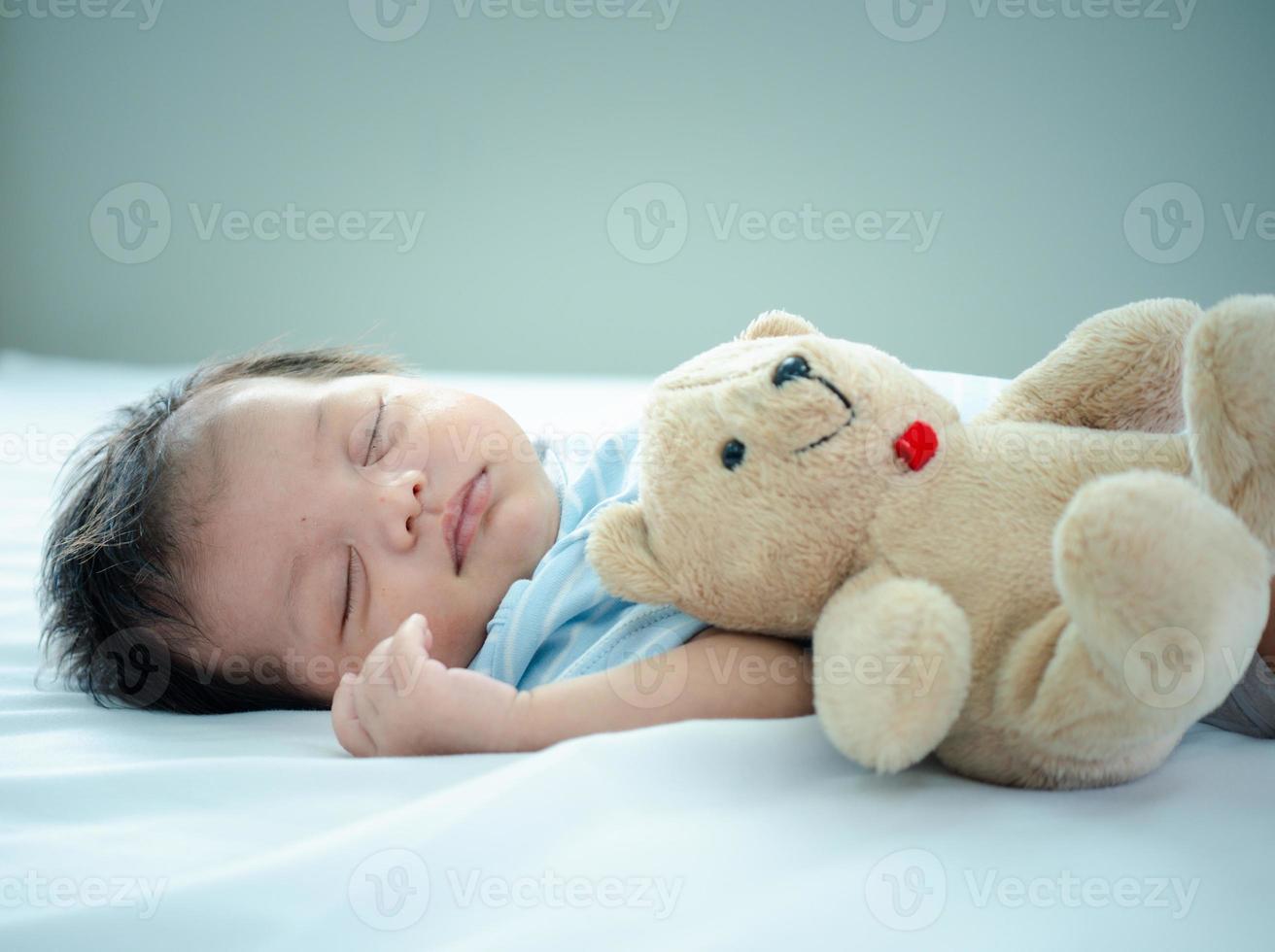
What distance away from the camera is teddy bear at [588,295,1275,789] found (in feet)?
1.82

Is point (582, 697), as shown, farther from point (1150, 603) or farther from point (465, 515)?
point (1150, 603)

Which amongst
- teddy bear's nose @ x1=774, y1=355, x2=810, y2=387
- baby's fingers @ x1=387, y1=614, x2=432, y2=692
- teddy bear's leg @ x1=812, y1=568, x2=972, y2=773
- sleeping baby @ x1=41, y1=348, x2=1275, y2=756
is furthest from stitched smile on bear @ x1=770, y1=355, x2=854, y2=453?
baby's fingers @ x1=387, y1=614, x2=432, y2=692

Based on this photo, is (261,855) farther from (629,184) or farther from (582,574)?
(629,184)

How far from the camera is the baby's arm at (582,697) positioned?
0.78 metres

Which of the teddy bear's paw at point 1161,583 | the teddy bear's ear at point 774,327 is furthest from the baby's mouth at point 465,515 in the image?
the teddy bear's paw at point 1161,583

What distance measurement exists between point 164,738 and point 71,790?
0.14m

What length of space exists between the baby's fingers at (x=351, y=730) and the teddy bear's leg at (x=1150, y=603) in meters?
0.49

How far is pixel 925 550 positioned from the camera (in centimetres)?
68

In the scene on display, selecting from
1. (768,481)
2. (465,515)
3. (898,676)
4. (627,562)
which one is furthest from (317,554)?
(898,676)

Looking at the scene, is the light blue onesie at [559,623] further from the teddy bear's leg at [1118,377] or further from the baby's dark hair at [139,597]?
the teddy bear's leg at [1118,377]

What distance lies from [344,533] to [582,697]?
1.02 ft

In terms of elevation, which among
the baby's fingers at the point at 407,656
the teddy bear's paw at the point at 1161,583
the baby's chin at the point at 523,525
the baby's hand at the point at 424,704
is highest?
the teddy bear's paw at the point at 1161,583

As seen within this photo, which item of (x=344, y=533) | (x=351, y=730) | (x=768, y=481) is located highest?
(x=768, y=481)

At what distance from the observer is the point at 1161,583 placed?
1.76 ft
